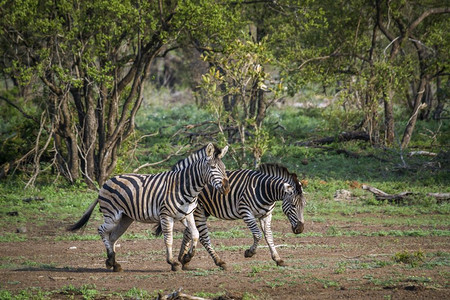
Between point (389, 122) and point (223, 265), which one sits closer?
point (223, 265)

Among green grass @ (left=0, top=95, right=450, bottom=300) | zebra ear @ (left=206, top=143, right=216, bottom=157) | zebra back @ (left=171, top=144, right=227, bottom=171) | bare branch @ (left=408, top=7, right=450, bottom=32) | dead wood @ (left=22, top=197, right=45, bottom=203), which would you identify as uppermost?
bare branch @ (left=408, top=7, right=450, bottom=32)

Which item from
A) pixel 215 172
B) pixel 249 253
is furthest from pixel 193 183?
pixel 249 253

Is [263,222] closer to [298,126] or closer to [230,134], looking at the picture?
[230,134]

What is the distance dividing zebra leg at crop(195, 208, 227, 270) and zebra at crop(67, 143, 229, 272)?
388 millimetres

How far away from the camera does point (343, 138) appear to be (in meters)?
21.0

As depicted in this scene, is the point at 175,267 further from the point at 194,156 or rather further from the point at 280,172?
the point at 280,172

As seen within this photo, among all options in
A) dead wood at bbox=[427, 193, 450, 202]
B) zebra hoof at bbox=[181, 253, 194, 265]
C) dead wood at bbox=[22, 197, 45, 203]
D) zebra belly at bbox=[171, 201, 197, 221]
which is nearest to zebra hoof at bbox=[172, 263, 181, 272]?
zebra hoof at bbox=[181, 253, 194, 265]

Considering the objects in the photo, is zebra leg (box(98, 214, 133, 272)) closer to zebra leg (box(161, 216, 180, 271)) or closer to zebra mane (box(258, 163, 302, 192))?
zebra leg (box(161, 216, 180, 271))

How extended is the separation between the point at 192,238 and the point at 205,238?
49 cm

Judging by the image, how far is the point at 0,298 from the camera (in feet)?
25.0

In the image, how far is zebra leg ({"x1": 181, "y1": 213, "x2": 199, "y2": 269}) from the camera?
9273 mm

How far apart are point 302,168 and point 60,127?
689 cm

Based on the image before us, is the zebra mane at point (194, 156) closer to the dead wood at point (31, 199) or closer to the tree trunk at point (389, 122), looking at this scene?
the dead wood at point (31, 199)

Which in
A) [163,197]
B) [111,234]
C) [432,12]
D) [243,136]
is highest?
[432,12]
